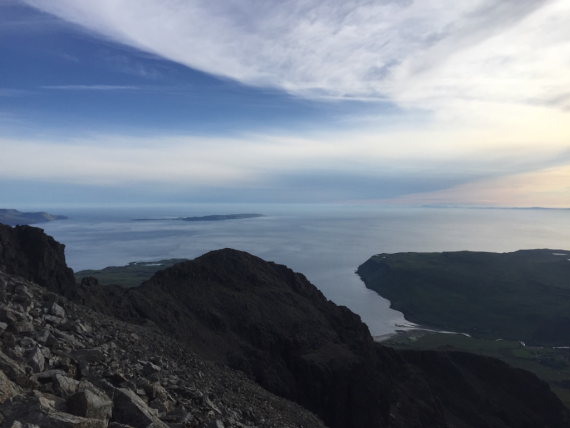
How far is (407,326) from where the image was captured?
5591 inches

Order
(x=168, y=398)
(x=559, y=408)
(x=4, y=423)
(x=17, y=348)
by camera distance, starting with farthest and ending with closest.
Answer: (x=559, y=408), (x=168, y=398), (x=17, y=348), (x=4, y=423)

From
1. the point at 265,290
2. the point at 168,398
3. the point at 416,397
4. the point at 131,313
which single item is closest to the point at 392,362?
the point at 416,397

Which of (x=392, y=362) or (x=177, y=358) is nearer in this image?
(x=177, y=358)

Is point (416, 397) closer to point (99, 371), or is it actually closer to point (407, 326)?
point (99, 371)

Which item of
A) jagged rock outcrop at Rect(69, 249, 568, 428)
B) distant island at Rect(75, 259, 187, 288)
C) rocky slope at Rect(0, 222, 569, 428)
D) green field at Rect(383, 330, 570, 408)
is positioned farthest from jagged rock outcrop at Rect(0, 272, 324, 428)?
distant island at Rect(75, 259, 187, 288)

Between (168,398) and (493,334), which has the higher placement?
(168,398)

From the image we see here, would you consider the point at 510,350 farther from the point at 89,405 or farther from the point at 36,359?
the point at 89,405

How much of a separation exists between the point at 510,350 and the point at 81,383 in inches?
5161

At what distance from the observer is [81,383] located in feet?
39.7

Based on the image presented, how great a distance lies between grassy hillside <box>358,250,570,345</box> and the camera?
5571 inches

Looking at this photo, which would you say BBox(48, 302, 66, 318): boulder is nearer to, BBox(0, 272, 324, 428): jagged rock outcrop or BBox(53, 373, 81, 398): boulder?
BBox(0, 272, 324, 428): jagged rock outcrop

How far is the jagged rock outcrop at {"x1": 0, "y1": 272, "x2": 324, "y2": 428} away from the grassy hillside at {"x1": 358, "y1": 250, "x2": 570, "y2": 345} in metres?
137

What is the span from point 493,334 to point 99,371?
147 meters

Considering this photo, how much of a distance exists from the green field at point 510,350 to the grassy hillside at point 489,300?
10.2m
